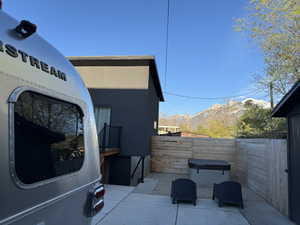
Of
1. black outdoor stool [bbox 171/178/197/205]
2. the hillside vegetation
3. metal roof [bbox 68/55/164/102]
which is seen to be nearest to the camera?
black outdoor stool [bbox 171/178/197/205]

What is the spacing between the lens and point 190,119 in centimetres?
3203

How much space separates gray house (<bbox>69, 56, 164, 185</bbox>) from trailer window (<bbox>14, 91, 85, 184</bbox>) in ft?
21.2

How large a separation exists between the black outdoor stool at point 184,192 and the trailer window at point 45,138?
3596mm

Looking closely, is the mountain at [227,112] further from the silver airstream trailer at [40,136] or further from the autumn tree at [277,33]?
the silver airstream trailer at [40,136]

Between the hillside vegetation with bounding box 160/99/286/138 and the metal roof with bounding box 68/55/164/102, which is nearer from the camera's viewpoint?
the metal roof with bounding box 68/55/164/102

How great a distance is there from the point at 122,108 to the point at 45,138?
23.7 feet

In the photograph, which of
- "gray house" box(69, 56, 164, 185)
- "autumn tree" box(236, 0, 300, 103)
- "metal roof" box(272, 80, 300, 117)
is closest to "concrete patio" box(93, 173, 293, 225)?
"metal roof" box(272, 80, 300, 117)

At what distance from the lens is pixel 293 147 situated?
388 centimetres

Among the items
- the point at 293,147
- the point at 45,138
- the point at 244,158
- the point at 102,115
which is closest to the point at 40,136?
the point at 45,138

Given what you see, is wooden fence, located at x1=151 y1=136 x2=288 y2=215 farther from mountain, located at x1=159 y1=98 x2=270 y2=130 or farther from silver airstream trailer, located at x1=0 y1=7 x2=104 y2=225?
mountain, located at x1=159 y1=98 x2=270 y2=130

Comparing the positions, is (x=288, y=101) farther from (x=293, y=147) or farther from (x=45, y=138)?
(x=45, y=138)

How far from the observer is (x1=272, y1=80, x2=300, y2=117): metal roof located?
363 centimetres

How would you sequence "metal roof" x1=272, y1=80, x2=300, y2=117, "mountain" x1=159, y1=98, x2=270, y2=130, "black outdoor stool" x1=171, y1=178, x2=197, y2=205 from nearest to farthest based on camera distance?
"metal roof" x1=272, y1=80, x2=300, y2=117, "black outdoor stool" x1=171, y1=178, x2=197, y2=205, "mountain" x1=159, y1=98, x2=270, y2=130

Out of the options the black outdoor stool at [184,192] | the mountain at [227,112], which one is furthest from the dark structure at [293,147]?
the mountain at [227,112]
